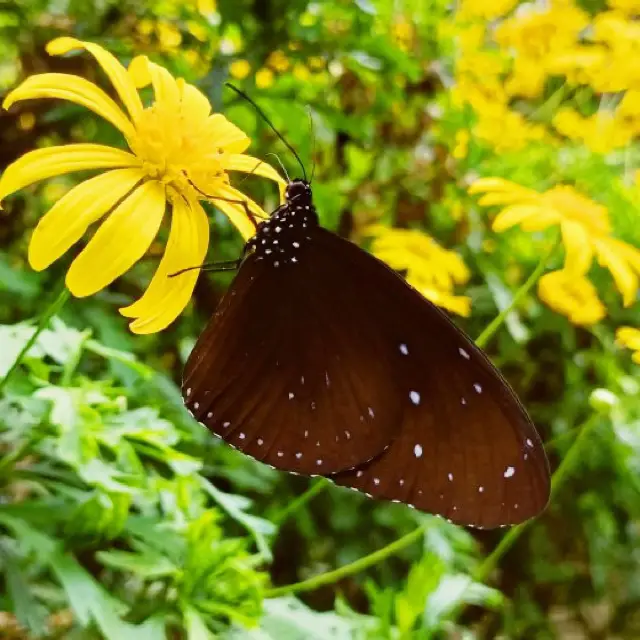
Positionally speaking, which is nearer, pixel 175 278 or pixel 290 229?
pixel 175 278

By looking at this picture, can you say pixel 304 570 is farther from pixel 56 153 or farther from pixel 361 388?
pixel 56 153

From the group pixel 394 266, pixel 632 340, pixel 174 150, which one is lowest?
pixel 394 266

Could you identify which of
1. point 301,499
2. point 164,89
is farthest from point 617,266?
point 164,89

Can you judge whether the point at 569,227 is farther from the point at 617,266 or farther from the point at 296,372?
the point at 296,372

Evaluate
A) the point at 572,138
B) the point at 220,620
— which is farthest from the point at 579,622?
the point at 220,620

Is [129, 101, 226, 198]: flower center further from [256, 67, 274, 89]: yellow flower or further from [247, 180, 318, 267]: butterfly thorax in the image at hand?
[256, 67, 274, 89]: yellow flower

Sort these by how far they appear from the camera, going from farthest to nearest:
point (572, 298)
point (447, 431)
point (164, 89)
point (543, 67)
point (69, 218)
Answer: point (543, 67)
point (572, 298)
point (447, 431)
point (164, 89)
point (69, 218)
